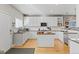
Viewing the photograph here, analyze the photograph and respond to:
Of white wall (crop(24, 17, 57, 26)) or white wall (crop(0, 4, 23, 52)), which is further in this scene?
white wall (crop(24, 17, 57, 26))

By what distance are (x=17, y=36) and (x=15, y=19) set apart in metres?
0.76

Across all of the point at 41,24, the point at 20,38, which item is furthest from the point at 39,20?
the point at 20,38

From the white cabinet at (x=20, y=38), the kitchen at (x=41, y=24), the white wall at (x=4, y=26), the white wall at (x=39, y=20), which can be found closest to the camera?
the white wall at (x=4, y=26)

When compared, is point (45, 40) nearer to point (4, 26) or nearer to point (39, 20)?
point (39, 20)

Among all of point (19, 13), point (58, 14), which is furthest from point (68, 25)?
point (19, 13)

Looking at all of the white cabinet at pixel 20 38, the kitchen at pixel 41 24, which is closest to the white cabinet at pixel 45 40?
the kitchen at pixel 41 24

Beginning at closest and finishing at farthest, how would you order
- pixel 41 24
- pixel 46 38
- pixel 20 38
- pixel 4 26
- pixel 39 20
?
pixel 4 26 < pixel 46 38 < pixel 39 20 < pixel 41 24 < pixel 20 38

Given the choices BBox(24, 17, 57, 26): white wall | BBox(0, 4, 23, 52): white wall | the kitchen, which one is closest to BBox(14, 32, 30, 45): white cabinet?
the kitchen

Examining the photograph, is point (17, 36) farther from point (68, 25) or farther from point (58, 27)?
point (68, 25)

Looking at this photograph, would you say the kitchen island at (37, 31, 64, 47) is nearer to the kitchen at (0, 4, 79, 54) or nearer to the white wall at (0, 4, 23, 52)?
the kitchen at (0, 4, 79, 54)

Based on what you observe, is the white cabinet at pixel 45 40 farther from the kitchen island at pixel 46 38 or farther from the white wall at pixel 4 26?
the white wall at pixel 4 26

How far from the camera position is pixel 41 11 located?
17.8 feet

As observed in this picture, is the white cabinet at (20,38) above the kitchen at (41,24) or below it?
below
